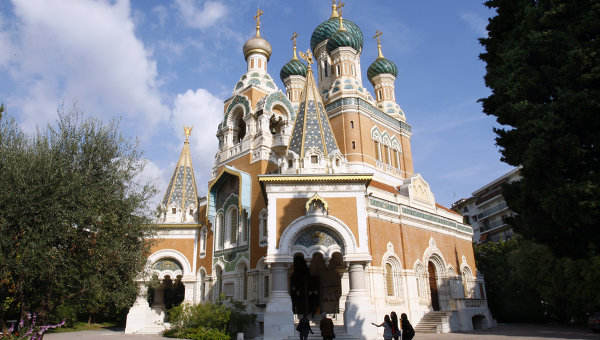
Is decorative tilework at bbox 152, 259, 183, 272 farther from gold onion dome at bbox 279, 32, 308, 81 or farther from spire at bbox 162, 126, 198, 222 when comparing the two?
gold onion dome at bbox 279, 32, 308, 81

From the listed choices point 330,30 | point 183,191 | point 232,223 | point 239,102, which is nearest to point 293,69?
point 330,30

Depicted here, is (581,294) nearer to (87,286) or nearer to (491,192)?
(87,286)

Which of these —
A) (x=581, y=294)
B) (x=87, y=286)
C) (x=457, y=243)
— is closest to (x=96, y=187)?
(x=87, y=286)

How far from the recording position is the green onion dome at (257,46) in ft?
72.5

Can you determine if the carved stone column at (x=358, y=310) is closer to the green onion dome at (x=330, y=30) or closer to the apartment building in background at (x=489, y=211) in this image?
the green onion dome at (x=330, y=30)

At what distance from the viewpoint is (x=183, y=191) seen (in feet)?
67.9

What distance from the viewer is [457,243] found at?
68.2ft

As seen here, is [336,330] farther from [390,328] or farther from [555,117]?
[555,117]

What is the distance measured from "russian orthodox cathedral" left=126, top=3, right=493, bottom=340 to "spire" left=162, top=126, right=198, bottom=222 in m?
0.06

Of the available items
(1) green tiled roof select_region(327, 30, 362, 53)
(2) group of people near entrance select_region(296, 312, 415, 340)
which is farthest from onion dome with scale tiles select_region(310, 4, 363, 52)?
(2) group of people near entrance select_region(296, 312, 415, 340)

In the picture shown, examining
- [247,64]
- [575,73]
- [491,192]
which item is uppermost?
[247,64]

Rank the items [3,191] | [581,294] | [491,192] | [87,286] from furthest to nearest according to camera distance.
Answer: [491,192] → [581,294] → [87,286] → [3,191]

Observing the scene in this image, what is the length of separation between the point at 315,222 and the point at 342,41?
13820 mm

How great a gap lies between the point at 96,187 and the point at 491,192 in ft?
123
